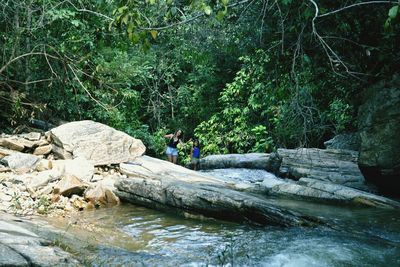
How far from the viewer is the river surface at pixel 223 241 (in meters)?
4.81

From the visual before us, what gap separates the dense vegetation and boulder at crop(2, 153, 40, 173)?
1484 mm

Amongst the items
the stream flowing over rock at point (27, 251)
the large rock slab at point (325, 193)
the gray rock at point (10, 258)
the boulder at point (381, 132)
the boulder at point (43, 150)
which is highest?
the boulder at point (381, 132)

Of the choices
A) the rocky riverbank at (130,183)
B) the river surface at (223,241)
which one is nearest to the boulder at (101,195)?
the rocky riverbank at (130,183)

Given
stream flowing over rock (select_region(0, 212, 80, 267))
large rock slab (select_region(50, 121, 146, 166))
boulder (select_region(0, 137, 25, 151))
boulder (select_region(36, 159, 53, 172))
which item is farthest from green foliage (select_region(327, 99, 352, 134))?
stream flowing over rock (select_region(0, 212, 80, 267))

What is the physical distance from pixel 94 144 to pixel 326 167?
6300 millimetres

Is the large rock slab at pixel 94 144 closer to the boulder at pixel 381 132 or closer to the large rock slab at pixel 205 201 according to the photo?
the large rock slab at pixel 205 201

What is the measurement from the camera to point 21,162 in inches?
349

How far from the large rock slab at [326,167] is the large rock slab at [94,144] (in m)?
4.42

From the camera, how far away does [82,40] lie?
38.3 feet

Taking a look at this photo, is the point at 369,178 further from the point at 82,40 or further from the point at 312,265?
the point at 82,40

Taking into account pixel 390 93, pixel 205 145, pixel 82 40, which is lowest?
pixel 205 145

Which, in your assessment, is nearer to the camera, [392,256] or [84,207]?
[392,256]

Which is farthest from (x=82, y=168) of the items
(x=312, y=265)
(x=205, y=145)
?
(x=205, y=145)

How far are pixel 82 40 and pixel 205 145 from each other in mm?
9043
